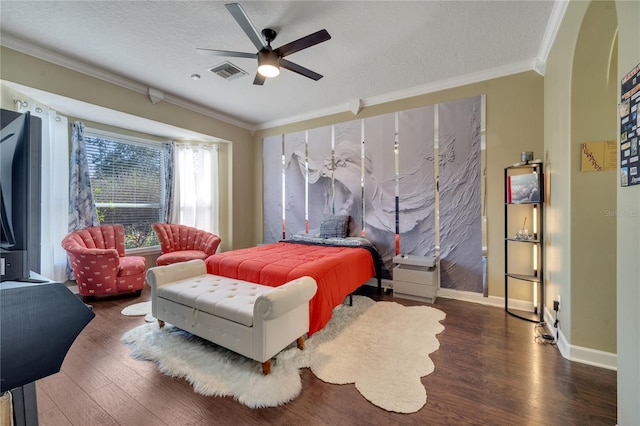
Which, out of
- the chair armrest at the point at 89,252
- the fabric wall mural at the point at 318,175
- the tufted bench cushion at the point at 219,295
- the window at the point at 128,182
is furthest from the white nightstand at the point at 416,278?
the window at the point at 128,182

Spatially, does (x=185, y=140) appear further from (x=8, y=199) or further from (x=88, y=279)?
(x=8, y=199)

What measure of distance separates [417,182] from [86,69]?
442 centimetres

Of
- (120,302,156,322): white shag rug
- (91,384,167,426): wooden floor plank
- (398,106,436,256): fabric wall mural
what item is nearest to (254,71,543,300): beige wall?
(398,106,436,256): fabric wall mural

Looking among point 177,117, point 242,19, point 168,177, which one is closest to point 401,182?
point 242,19

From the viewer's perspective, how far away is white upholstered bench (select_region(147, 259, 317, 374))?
1831 mm

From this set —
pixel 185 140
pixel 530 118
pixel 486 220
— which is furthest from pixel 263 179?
pixel 530 118

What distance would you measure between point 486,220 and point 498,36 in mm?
2009

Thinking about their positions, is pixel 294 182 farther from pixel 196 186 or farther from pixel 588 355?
pixel 588 355

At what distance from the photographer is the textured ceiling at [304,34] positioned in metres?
2.25

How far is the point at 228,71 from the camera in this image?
10.5 feet

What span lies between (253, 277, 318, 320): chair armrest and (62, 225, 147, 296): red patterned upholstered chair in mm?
2681

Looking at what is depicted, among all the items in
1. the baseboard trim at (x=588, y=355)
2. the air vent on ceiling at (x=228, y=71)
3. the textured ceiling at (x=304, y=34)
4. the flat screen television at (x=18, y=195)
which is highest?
the textured ceiling at (x=304, y=34)

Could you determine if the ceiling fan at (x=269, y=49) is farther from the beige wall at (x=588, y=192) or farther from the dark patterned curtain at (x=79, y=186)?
the dark patterned curtain at (x=79, y=186)

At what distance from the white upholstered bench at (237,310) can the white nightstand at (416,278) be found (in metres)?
1.70
